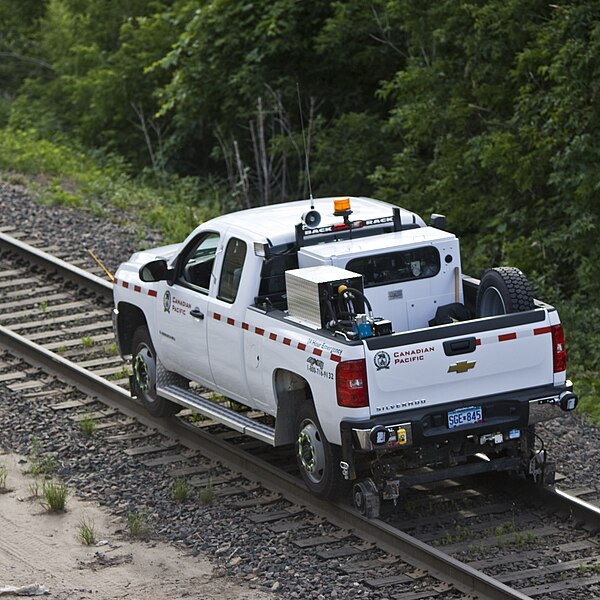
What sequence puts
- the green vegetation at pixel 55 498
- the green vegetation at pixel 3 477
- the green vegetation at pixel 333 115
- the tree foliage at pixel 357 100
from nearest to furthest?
the green vegetation at pixel 55 498, the green vegetation at pixel 3 477, the green vegetation at pixel 333 115, the tree foliage at pixel 357 100

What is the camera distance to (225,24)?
23.2 m

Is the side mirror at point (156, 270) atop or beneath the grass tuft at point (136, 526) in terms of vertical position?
atop

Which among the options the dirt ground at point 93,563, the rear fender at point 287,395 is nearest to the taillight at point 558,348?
the rear fender at point 287,395

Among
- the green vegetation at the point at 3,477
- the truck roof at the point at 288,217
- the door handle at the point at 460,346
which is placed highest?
the truck roof at the point at 288,217

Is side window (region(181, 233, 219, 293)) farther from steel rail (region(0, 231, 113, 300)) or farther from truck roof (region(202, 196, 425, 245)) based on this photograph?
steel rail (region(0, 231, 113, 300))

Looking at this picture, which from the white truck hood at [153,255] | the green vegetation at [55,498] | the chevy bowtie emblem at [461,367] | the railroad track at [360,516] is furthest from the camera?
the white truck hood at [153,255]

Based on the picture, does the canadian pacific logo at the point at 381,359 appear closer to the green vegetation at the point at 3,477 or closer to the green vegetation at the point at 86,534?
the green vegetation at the point at 86,534

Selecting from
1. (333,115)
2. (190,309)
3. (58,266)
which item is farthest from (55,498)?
(333,115)

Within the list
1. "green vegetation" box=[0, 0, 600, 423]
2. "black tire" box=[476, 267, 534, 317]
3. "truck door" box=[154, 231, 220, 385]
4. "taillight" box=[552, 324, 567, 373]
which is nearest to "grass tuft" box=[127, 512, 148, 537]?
"truck door" box=[154, 231, 220, 385]

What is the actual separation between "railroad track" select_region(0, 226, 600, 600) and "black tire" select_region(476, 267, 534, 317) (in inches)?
51.6

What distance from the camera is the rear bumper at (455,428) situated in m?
9.51

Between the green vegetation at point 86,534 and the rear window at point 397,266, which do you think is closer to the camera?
the green vegetation at point 86,534

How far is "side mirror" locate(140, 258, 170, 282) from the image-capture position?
461 inches

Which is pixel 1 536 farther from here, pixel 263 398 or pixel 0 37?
pixel 0 37
